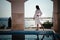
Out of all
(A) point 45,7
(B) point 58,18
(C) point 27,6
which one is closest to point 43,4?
(A) point 45,7

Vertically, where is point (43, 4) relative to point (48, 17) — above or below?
above

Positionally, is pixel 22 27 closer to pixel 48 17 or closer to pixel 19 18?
pixel 19 18

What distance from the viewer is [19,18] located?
34.6 ft

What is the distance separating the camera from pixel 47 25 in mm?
12328

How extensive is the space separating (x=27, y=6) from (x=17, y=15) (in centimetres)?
264

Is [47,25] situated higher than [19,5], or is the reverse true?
[19,5]

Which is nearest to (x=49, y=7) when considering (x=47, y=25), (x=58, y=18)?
(x=47, y=25)

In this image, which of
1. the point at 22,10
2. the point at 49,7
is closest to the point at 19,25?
the point at 22,10

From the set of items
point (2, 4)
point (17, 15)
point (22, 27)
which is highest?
point (2, 4)

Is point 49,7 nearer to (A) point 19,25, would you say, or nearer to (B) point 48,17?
(B) point 48,17

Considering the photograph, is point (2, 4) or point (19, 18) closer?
point (19, 18)

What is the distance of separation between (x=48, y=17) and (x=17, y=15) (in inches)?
122

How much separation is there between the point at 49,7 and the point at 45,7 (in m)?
0.42

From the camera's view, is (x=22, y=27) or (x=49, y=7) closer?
(x=22, y=27)
